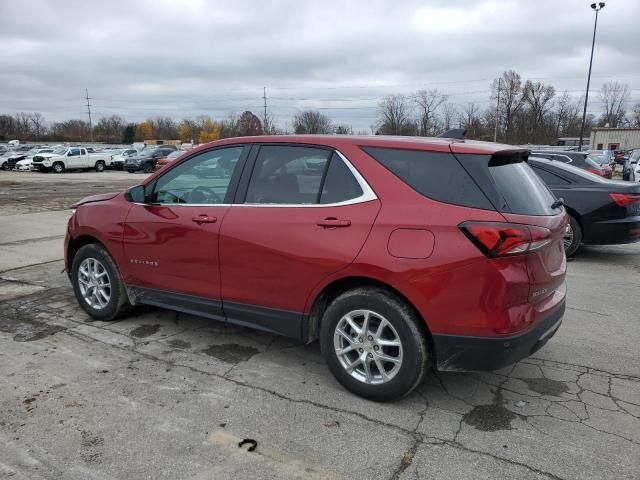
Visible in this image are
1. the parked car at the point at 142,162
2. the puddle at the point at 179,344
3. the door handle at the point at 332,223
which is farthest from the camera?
the parked car at the point at 142,162

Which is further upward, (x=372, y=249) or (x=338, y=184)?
(x=338, y=184)

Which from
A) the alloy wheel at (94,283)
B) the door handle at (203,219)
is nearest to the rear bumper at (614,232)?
the door handle at (203,219)

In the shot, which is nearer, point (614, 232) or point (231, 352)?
point (231, 352)

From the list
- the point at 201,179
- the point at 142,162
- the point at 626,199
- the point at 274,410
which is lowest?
the point at 142,162

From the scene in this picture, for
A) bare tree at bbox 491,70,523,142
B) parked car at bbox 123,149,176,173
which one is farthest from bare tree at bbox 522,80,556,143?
parked car at bbox 123,149,176,173

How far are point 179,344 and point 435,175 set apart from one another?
8.63ft

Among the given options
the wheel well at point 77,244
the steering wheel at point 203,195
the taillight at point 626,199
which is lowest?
the wheel well at point 77,244

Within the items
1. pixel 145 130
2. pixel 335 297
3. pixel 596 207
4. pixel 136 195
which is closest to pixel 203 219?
pixel 136 195

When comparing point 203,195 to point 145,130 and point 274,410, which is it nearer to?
point 274,410

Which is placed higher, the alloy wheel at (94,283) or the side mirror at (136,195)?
the side mirror at (136,195)

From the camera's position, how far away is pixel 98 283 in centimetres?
493

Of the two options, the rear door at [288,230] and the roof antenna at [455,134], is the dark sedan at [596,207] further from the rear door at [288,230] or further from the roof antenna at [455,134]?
the rear door at [288,230]

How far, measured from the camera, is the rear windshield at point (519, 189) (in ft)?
10.1

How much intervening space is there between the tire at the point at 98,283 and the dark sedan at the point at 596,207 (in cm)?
613
